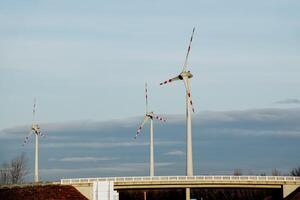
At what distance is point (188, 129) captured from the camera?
11338cm

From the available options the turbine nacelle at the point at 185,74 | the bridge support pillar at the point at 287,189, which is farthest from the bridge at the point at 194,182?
the turbine nacelle at the point at 185,74

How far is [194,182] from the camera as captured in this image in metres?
111

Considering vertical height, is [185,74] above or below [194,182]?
above

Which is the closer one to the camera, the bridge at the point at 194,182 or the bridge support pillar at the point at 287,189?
the bridge support pillar at the point at 287,189

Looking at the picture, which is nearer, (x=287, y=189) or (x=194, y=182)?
(x=194, y=182)

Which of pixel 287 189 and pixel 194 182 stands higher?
pixel 194 182

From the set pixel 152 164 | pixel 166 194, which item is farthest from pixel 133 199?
pixel 152 164

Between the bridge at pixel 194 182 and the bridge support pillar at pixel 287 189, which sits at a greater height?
the bridge at pixel 194 182

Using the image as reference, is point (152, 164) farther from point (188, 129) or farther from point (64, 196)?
point (64, 196)

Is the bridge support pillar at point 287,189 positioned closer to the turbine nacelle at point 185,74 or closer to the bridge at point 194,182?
the bridge at point 194,182

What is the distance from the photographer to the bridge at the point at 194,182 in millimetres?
111438

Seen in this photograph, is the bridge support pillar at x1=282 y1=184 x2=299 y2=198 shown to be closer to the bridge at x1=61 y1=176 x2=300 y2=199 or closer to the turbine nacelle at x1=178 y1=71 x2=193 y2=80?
the bridge at x1=61 y1=176 x2=300 y2=199

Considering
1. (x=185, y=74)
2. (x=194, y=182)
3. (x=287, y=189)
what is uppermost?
(x=185, y=74)

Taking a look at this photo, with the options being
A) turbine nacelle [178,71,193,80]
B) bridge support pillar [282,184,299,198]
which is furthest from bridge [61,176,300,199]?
turbine nacelle [178,71,193,80]
